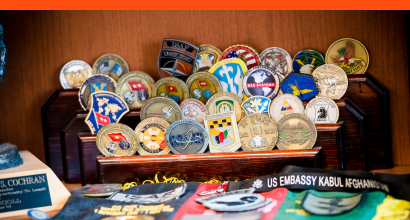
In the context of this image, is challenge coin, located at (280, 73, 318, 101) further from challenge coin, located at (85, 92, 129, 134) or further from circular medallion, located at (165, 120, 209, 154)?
challenge coin, located at (85, 92, 129, 134)

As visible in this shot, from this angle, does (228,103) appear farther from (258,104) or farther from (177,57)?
(177,57)

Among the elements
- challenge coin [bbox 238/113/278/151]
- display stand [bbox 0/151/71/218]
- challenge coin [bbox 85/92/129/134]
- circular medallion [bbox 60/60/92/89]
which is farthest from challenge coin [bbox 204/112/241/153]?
circular medallion [bbox 60/60/92/89]

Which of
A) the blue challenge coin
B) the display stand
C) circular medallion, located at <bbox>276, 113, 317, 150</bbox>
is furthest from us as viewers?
circular medallion, located at <bbox>276, 113, 317, 150</bbox>

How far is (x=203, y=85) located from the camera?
6.81ft

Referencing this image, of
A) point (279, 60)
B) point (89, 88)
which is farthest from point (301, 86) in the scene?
point (89, 88)

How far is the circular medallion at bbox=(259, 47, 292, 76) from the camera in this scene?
7.00 feet

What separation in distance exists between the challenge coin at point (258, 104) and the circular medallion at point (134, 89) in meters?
0.61

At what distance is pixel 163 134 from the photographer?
1.95m

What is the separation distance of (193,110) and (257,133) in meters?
0.39

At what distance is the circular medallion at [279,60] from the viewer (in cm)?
213

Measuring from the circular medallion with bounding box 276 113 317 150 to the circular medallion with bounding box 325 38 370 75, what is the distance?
0.46 m

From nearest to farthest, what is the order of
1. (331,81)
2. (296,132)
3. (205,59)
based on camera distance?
(296,132)
(331,81)
(205,59)

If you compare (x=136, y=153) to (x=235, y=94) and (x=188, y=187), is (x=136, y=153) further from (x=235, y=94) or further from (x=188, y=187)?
(x=235, y=94)

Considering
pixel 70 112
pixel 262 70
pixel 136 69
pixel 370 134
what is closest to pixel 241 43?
pixel 262 70
